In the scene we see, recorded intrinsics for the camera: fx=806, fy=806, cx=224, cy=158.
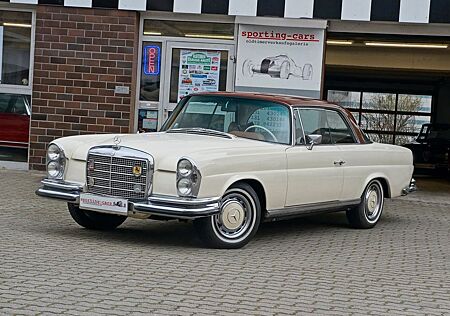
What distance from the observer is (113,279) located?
6016 mm

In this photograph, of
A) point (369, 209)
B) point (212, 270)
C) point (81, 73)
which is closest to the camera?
point (212, 270)

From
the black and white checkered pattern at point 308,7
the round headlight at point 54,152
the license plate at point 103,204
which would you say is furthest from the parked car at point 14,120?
the license plate at point 103,204

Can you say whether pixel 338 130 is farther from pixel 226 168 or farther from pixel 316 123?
pixel 226 168

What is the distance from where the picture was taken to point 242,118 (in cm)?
852

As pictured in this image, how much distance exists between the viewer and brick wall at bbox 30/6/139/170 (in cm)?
1330

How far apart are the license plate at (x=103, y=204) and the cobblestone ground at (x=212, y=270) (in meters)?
0.34

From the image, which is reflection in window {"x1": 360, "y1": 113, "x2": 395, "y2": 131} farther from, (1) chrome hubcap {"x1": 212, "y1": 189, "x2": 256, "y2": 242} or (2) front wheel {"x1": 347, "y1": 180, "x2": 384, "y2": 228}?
(1) chrome hubcap {"x1": 212, "y1": 189, "x2": 256, "y2": 242}

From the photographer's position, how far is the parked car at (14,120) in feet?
45.1

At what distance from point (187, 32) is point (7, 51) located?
312 cm

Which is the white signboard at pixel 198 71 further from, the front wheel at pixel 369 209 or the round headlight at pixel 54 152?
the round headlight at pixel 54 152

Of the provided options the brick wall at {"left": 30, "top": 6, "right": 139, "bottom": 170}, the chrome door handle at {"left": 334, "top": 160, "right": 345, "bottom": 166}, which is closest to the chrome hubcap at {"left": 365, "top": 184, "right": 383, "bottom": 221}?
the chrome door handle at {"left": 334, "top": 160, "right": 345, "bottom": 166}

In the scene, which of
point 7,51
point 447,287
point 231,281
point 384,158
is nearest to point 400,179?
point 384,158

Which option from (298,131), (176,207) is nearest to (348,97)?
(298,131)

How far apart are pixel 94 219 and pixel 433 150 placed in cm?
1476
